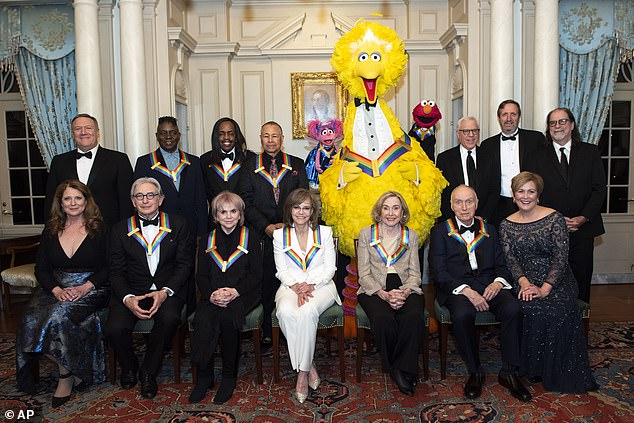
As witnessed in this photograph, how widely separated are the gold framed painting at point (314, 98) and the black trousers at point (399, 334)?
3319 millimetres

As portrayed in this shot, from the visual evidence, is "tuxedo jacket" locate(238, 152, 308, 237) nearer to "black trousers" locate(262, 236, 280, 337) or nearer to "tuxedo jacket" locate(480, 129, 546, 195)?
"black trousers" locate(262, 236, 280, 337)

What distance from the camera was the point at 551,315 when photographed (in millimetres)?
3207

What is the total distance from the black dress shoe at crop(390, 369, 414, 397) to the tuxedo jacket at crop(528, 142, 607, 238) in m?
1.63

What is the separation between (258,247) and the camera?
355 cm

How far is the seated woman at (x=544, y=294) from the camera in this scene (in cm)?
319

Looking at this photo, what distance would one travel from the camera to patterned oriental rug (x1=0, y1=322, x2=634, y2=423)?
292cm

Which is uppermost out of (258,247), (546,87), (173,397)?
(546,87)

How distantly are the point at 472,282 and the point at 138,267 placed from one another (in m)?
2.00

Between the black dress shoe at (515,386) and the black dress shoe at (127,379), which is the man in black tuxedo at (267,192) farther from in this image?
the black dress shoe at (515,386)

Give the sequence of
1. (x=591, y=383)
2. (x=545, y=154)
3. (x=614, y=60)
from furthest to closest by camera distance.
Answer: (x=614, y=60) < (x=545, y=154) < (x=591, y=383)

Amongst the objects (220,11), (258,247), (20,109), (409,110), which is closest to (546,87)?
(409,110)

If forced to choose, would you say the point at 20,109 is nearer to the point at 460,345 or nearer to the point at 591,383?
the point at 460,345

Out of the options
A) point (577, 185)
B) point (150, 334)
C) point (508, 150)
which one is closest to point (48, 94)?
point (150, 334)

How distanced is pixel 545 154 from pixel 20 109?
5.24 metres
